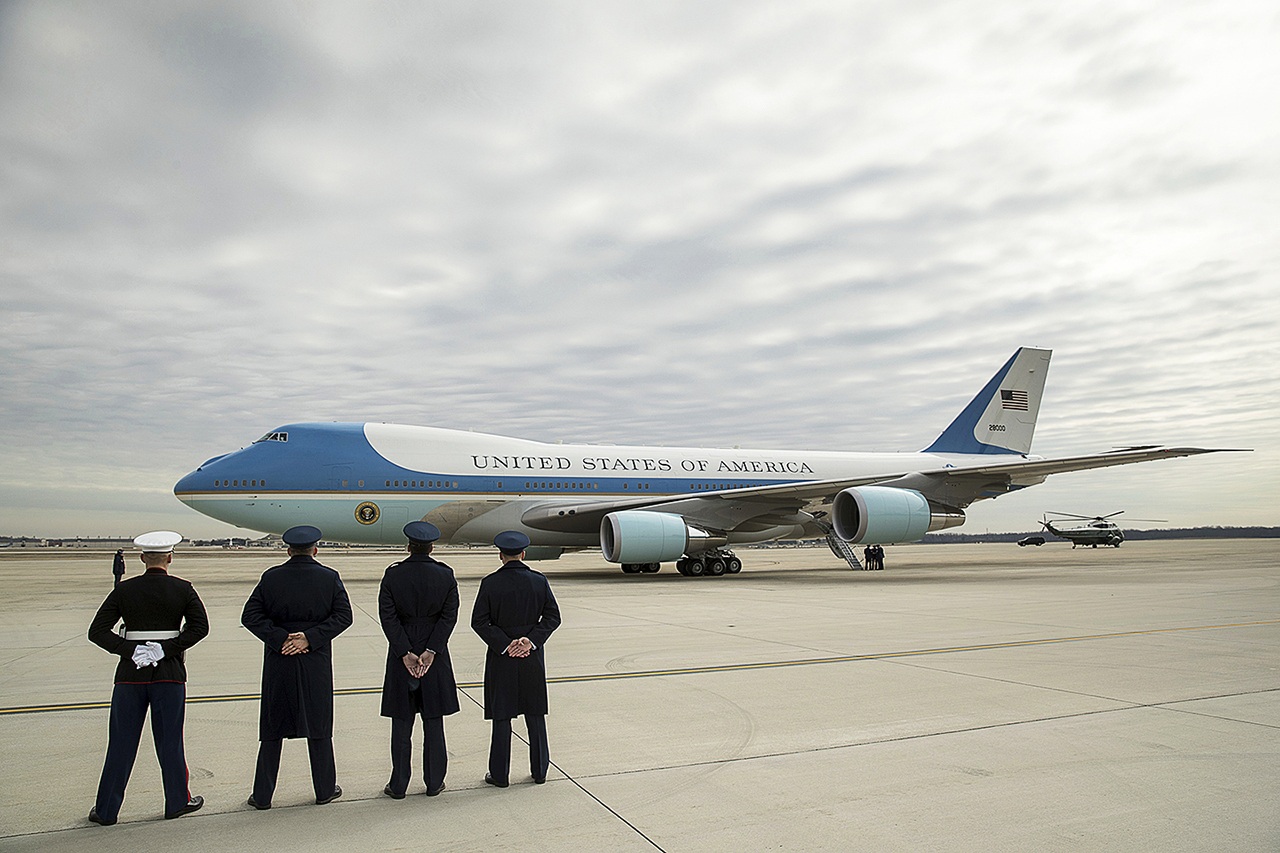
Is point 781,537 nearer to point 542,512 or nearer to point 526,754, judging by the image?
point 542,512

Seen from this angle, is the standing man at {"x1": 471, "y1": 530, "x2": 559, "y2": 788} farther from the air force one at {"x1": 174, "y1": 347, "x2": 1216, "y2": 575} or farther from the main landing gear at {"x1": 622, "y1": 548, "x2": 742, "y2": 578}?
the main landing gear at {"x1": 622, "y1": 548, "x2": 742, "y2": 578}

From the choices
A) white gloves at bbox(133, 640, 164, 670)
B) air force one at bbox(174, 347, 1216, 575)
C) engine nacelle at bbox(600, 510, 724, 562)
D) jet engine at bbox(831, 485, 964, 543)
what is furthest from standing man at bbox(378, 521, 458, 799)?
jet engine at bbox(831, 485, 964, 543)

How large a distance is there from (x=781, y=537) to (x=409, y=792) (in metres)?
20.7

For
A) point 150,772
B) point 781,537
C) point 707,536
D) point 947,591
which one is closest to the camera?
point 150,772

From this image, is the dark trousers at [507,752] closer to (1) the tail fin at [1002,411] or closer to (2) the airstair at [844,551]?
(2) the airstair at [844,551]

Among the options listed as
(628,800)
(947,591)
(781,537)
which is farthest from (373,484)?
(628,800)

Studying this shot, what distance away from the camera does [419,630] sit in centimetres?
465

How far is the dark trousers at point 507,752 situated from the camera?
452cm

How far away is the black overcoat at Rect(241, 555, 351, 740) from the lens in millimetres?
4324

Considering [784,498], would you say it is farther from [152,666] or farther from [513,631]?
[152,666]

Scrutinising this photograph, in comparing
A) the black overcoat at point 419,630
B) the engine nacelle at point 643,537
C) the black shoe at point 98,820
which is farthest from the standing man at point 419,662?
the engine nacelle at point 643,537

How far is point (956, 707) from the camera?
6168 millimetres

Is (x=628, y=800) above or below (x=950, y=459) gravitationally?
below

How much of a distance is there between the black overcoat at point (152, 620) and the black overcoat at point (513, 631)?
4.82 feet
